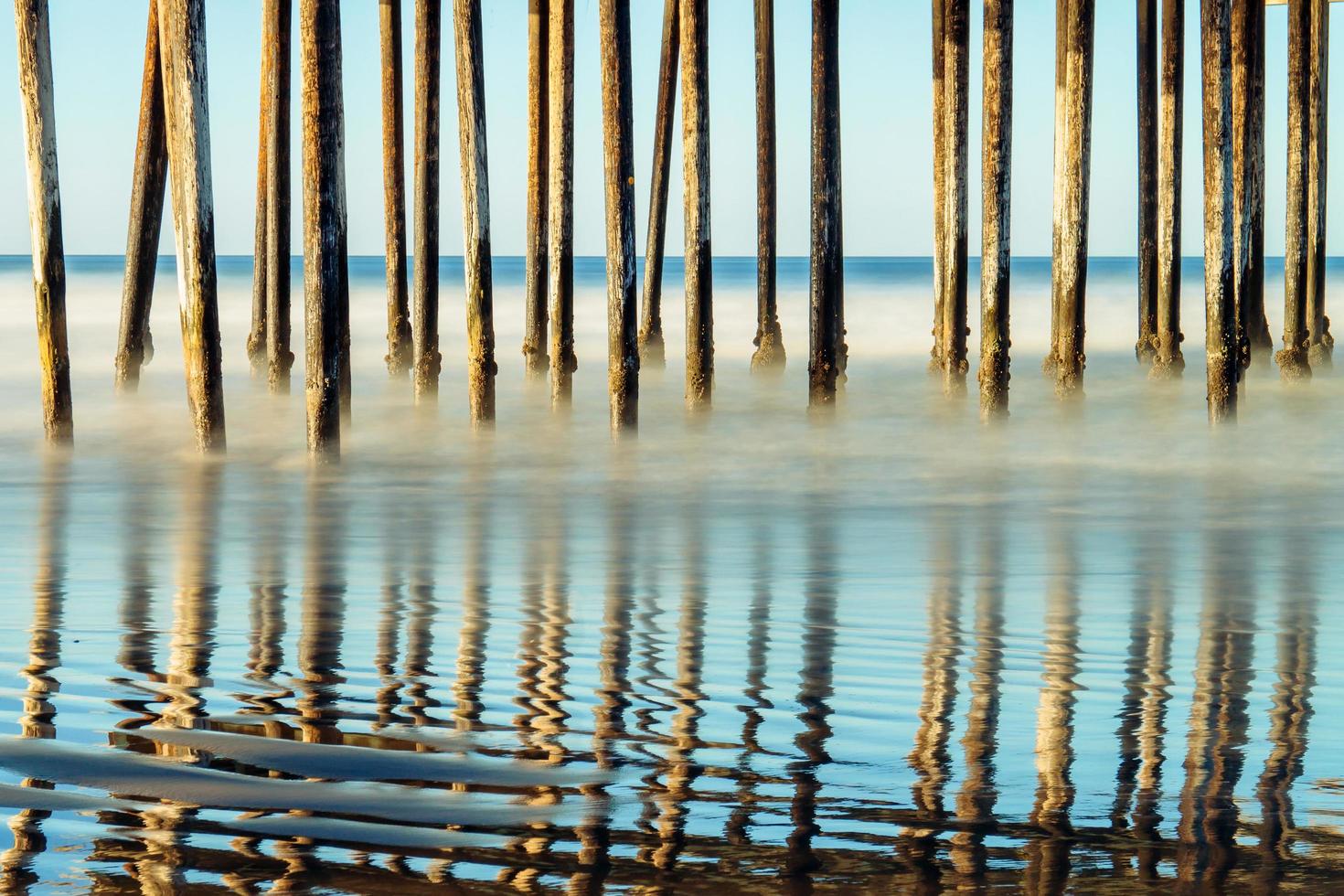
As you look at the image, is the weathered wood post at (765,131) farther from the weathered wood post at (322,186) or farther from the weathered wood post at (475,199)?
the weathered wood post at (322,186)

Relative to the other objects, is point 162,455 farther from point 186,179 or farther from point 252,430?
point 186,179

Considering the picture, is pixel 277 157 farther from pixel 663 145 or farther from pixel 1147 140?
pixel 1147 140

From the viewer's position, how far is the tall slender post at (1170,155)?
1004cm

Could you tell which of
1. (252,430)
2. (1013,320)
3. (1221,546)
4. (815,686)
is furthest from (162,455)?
(1013,320)

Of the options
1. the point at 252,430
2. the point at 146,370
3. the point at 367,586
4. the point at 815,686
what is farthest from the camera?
the point at 146,370

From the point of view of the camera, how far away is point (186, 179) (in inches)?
275

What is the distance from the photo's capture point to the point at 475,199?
336 inches

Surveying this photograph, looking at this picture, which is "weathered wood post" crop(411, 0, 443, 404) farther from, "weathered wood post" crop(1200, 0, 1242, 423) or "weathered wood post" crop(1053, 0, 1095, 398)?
"weathered wood post" crop(1200, 0, 1242, 423)

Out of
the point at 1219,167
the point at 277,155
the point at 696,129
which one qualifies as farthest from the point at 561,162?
the point at 1219,167

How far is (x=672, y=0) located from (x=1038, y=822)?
9.89 meters

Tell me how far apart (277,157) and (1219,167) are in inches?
184

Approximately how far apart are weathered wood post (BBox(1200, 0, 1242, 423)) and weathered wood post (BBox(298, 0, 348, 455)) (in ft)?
13.1

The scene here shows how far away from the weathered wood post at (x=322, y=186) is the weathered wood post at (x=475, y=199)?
1.18 metres

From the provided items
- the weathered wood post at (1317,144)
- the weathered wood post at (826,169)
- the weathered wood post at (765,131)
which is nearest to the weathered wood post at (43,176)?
the weathered wood post at (826,169)
